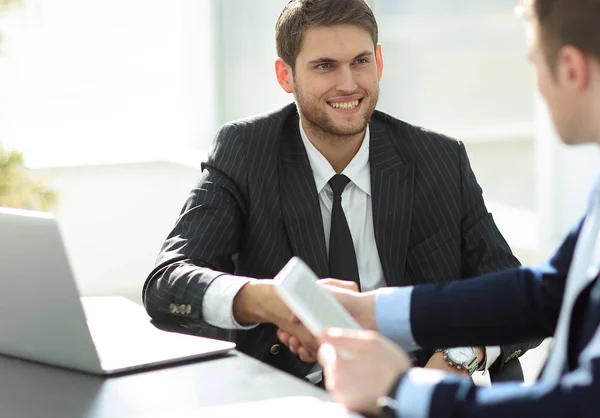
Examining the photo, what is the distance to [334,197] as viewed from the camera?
8.30 ft

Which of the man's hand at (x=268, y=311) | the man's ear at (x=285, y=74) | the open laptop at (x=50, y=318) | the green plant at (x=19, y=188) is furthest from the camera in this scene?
the green plant at (x=19, y=188)

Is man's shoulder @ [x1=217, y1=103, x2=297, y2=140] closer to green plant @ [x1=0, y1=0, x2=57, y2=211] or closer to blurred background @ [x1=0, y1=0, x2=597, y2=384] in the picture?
green plant @ [x1=0, y1=0, x2=57, y2=211]

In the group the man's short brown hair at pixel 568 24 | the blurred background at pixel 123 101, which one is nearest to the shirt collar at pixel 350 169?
the man's short brown hair at pixel 568 24

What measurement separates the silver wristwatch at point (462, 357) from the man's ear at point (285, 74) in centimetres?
87

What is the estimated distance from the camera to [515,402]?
4.21 feet

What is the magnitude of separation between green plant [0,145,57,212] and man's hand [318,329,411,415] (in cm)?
428

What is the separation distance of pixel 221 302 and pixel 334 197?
53cm

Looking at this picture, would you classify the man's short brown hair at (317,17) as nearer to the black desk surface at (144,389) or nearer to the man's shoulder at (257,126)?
the man's shoulder at (257,126)

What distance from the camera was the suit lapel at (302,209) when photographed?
96.3 inches

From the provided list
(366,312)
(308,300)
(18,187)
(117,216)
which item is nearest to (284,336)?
(366,312)

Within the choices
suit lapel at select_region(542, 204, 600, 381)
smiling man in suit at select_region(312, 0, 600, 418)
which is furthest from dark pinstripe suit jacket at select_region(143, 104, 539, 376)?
suit lapel at select_region(542, 204, 600, 381)

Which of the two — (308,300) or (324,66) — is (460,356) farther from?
(308,300)

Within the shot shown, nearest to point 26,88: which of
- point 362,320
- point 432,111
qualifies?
point 432,111

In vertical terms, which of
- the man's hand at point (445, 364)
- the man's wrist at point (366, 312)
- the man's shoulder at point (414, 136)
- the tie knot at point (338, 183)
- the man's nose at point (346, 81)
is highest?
the man's nose at point (346, 81)
